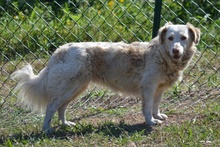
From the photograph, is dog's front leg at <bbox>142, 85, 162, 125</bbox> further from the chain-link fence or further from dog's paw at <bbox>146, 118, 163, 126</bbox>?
the chain-link fence

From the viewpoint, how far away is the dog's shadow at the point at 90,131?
5.24 meters

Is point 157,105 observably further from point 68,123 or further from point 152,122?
point 68,123

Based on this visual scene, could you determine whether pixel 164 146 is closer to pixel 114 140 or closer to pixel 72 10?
pixel 114 140

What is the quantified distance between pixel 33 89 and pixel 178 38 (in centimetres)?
129

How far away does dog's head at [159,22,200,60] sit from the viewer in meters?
5.40

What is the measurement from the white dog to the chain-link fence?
1.26 ft

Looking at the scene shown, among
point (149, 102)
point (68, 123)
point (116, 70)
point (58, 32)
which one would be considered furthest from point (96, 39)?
point (149, 102)

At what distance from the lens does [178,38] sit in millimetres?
5488

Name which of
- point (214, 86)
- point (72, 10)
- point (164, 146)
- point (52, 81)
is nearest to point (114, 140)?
point (164, 146)

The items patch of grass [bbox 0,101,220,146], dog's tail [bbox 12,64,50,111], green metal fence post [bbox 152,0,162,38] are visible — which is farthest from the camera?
green metal fence post [bbox 152,0,162,38]

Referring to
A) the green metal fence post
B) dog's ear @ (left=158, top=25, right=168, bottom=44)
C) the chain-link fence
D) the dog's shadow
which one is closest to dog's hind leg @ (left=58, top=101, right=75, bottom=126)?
the dog's shadow

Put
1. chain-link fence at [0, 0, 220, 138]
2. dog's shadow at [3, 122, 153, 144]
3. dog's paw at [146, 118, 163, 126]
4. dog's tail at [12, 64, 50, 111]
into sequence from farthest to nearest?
1. chain-link fence at [0, 0, 220, 138]
2. dog's tail at [12, 64, 50, 111]
3. dog's paw at [146, 118, 163, 126]
4. dog's shadow at [3, 122, 153, 144]

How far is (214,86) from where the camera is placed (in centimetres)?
653

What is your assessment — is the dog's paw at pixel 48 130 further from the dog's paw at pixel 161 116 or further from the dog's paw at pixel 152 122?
the dog's paw at pixel 161 116
